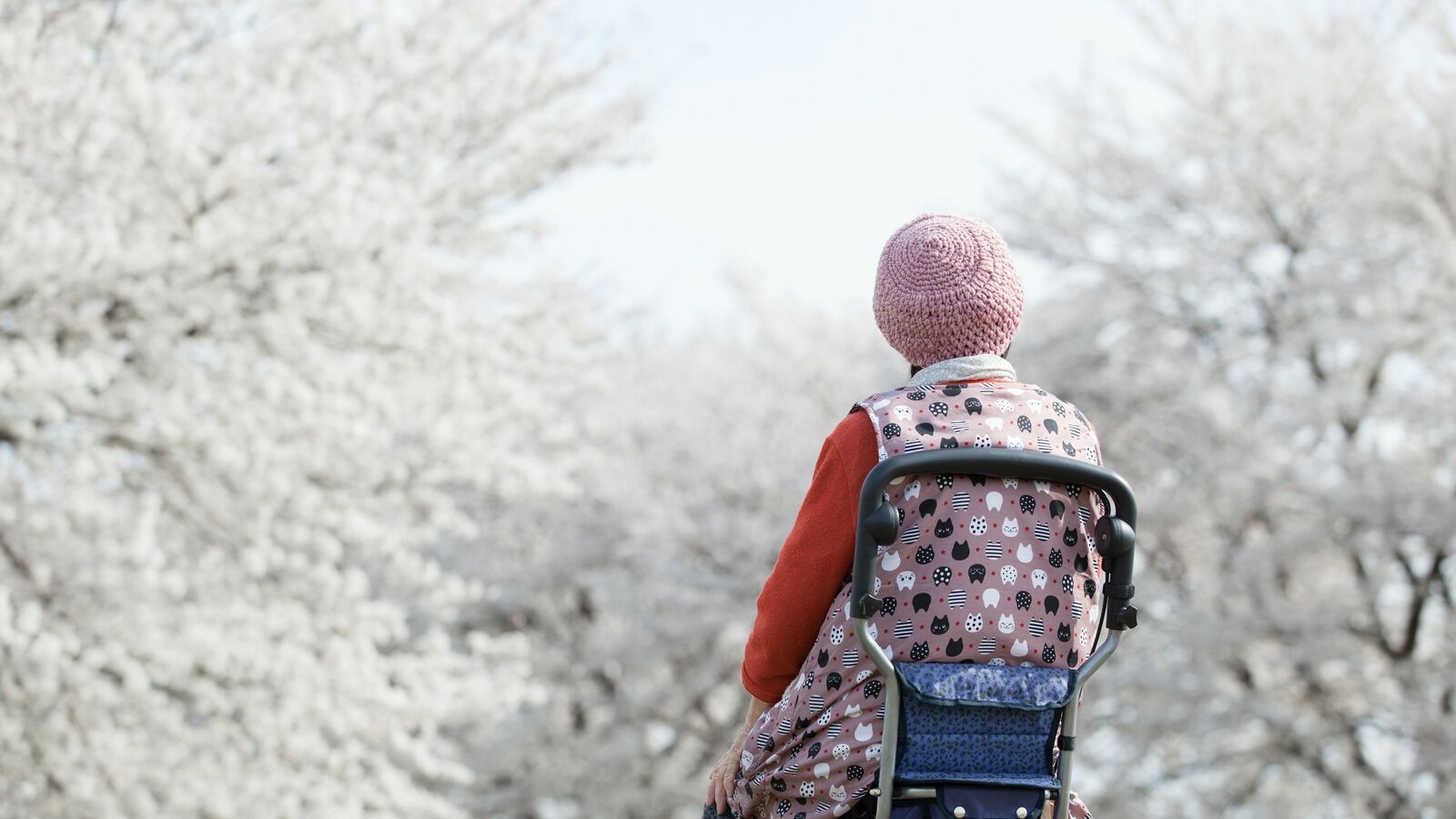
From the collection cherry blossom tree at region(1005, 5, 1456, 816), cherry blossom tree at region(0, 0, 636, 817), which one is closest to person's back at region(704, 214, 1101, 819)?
cherry blossom tree at region(0, 0, 636, 817)

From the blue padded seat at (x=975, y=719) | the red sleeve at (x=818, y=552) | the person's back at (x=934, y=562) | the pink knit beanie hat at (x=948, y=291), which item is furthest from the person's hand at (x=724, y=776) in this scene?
the pink knit beanie hat at (x=948, y=291)

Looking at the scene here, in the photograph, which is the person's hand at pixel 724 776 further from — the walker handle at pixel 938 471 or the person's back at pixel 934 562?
the walker handle at pixel 938 471

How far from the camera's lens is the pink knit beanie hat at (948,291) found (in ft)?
5.62

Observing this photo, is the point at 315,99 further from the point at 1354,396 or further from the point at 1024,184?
the point at 1024,184

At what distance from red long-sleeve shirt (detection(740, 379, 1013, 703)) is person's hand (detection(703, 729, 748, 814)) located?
14 centimetres

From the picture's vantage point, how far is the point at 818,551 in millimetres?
1641

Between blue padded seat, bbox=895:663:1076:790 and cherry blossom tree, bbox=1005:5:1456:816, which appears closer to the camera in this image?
blue padded seat, bbox=895:663:1076:790

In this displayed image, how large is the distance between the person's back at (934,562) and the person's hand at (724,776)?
0.02 metres

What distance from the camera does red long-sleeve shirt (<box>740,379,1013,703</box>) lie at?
1.62 meters

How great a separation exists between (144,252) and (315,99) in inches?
46.8

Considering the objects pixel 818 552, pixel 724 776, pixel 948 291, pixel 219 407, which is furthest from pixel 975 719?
pixel 219 407

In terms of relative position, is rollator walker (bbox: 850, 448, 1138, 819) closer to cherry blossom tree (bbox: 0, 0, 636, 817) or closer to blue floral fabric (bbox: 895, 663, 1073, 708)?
blue floral fabric (bbox: 895, 663, 1073, 708)

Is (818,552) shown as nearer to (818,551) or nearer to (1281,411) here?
(818,551)

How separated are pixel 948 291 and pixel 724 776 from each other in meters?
0.69
